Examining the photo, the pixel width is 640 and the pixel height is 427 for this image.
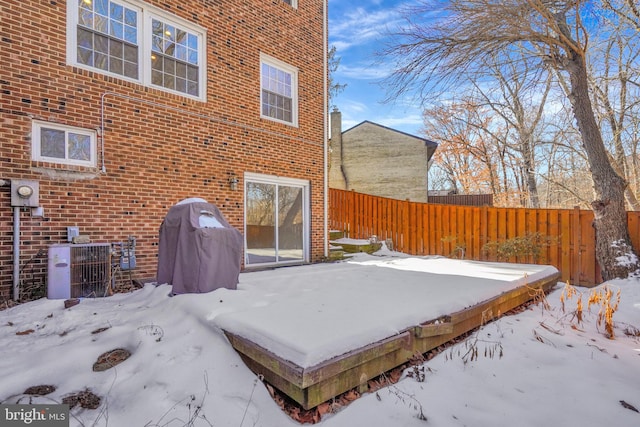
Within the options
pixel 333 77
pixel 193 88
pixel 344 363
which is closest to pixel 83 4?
pixel 193 88

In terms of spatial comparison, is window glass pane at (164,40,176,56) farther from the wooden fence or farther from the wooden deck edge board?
the wooden fence

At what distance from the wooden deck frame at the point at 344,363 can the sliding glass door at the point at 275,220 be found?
13.6 feet

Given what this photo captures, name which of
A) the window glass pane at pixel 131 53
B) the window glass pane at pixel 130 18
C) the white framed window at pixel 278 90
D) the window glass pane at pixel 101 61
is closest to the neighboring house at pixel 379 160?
the white framed window at pixel 278 90

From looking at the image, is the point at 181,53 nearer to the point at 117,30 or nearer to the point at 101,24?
the point at 117,30

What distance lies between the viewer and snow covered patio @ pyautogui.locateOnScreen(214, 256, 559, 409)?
2.29 meters

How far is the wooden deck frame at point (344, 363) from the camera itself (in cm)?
219

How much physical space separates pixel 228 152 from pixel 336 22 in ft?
17.9

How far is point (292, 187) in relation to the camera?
766cm

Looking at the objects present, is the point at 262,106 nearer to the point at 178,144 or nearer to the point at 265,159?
the point at 265,159

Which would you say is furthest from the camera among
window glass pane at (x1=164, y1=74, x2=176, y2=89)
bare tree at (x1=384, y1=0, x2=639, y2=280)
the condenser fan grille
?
bare tree at (x1=384, y1=0, x2=639, y2=280)

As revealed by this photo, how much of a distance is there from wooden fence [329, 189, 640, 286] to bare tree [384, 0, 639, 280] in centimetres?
66

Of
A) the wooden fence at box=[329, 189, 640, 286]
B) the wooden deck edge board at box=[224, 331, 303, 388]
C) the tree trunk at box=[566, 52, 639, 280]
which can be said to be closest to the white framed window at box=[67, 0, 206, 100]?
the wooden deck edge board at box=[224, 331, 303, 388]

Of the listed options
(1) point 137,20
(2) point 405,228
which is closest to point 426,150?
(2) point 405,228

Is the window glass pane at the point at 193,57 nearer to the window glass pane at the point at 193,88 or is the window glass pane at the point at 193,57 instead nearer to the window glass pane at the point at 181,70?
the window glass pane at the point at 181,70
